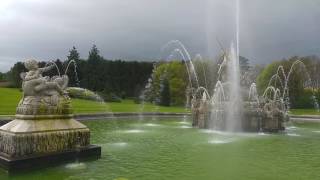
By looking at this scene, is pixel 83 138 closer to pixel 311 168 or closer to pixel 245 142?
pixel 311 168

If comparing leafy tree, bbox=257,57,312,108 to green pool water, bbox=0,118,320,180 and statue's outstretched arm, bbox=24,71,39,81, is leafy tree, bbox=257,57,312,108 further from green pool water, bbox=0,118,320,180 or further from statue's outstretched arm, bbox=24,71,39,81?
statue's outstretched arm, bbox=24,71,39,81

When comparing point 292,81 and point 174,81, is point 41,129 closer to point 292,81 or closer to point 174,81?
point 174,81

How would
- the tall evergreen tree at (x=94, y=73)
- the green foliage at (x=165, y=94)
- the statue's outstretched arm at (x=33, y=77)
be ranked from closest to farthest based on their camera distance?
the statue's outstretched arm at (x=33, y=77) → the green foliage at (x=165, y=94) → the tall evergreen tree at (x=94, y=73)

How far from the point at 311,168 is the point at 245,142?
22.9ft

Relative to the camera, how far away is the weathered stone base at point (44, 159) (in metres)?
11.8

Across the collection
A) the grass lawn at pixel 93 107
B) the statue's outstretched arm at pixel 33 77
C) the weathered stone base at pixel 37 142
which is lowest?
the weathered stone base at pixel 37 142

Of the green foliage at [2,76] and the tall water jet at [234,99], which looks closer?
the tall water jet at [234,99]

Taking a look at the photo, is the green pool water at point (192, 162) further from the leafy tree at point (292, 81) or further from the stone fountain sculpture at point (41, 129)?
the leafy tree at point (292, 81)

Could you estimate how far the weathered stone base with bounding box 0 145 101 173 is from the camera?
11.8 metres

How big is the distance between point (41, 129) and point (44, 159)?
38.4 inches

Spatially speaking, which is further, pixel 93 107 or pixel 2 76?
pixel 2 76

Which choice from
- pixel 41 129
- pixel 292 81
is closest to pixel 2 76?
pixel 292 81

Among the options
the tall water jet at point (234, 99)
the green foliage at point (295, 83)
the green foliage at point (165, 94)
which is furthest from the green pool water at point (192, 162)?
the green foliage at point (295, 83)

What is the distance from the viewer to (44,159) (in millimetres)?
12508
